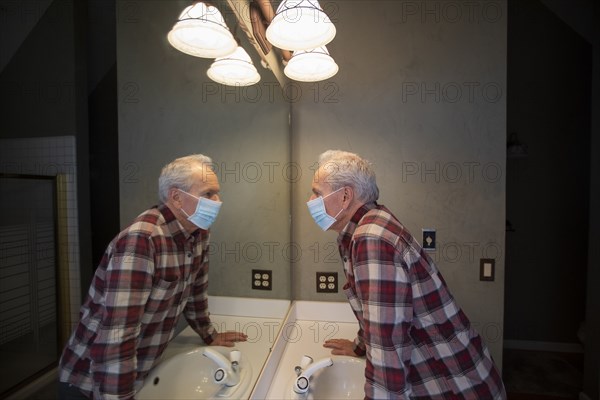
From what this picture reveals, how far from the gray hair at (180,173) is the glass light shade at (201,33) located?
223 mm

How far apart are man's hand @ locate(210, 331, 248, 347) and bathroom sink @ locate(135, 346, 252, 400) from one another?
0.02 m

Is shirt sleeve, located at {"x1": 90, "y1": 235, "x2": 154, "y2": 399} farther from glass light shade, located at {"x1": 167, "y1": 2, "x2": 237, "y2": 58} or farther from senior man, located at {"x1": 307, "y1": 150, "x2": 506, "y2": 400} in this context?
senior man, located at {"x1": 307, "y1": 150, "x2": 506, "y2": 400}

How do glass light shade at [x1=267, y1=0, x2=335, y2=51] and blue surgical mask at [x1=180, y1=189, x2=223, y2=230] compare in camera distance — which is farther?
glass light shade at [x1=267, y1=0, x2=335, y2=51]

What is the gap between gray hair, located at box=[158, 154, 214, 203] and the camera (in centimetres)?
57

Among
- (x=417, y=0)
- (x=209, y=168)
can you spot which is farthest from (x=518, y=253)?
(x=209, y=168)

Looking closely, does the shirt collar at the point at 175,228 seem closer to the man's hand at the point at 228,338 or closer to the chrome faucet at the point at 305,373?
the man's hand at the point at 228,338

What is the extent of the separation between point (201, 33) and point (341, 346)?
125 cm

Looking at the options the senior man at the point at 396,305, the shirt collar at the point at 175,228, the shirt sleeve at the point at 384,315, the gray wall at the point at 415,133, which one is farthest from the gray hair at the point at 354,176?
the shirt collar at the point at 175,228

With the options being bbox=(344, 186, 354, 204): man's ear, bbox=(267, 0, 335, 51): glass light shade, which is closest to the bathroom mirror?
bbox=(267, 0, 335, 51): glass light shade

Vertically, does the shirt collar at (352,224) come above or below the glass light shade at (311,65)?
below

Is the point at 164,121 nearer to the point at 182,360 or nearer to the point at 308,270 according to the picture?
the point at 182,360

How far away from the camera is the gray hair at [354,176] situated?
1021mm

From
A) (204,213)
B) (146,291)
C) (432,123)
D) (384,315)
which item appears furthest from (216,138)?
(432,123)

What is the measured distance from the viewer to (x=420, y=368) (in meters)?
0.92
